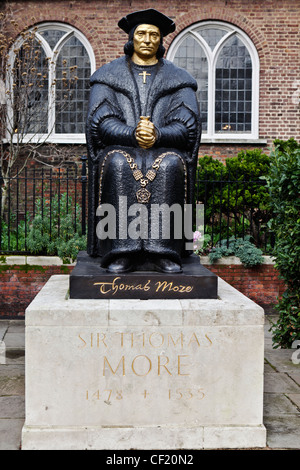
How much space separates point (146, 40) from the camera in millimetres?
4105

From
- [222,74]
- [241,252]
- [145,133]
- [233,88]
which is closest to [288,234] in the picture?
[241,252]

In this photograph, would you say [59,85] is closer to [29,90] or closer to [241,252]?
[29,90]

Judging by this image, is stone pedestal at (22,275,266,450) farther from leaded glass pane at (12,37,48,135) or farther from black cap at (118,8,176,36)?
Result: leaded glass pane at (12,37,48,135)

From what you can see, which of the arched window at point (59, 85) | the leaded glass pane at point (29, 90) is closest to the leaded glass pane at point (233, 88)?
the arched window at point (59, 85)

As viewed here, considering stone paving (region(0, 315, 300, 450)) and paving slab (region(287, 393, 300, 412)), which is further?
paving slab (region(287, 393, 300, 412))

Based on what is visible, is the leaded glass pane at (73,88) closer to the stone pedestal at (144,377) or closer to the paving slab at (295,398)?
the paving slab at (295,398)

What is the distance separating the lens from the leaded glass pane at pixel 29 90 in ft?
37.4

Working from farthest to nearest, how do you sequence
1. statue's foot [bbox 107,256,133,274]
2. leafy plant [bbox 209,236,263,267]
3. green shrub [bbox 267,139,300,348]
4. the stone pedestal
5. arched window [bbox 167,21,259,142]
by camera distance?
arched window [bbox 167,21,259,142] < leafy plant [bbox 209,236,263,267] < green shrub [bbox 267,139,300,348] < statue's foot [bbox 107,256,133,274] < the stone pedestal

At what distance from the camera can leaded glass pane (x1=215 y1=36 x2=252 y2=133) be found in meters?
13.0

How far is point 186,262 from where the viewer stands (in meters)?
4.39

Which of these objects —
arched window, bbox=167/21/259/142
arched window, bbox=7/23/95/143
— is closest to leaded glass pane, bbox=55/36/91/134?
arched window, bbox=7/23/95/143

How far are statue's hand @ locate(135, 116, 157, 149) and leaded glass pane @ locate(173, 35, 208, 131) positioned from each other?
378 inches

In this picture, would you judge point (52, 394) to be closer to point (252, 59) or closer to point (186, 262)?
point (186, 262)

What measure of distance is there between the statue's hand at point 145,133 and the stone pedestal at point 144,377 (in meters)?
1.21
